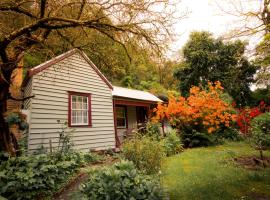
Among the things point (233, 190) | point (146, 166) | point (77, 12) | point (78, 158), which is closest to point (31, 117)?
point (78, 158)

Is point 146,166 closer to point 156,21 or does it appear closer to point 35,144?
point 156,21

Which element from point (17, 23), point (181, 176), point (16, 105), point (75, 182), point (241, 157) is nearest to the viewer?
point (75, 182)

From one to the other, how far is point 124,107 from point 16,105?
702 centimetres

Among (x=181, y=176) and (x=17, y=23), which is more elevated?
(x=17, y=23)

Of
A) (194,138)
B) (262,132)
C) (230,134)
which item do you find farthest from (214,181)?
(230,134)

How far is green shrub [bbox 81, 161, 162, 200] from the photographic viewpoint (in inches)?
155

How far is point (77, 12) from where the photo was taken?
254 inches

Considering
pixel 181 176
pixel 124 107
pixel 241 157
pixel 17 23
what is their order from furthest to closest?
pixel 124 107 → pixel 241 157 → pixel 17 23 → pixel 181 176

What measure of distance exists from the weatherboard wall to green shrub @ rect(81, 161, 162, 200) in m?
4.34

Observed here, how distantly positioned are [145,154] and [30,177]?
3.02 meters

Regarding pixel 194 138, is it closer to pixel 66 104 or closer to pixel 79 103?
pixel 79 103

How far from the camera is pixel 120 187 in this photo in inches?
158

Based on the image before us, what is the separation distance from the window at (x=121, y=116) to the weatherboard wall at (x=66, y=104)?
10.7ft

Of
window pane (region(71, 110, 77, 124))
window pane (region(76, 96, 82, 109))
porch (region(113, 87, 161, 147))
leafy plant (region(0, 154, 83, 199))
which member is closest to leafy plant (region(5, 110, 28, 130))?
leafy plant (region(0, 154, 83, 199))
